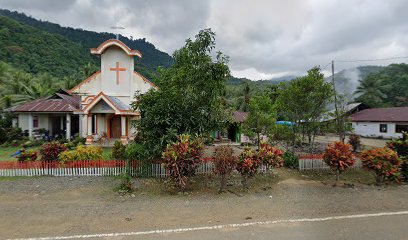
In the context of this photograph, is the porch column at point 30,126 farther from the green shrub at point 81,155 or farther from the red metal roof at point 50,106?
the green shrub at point 81,155

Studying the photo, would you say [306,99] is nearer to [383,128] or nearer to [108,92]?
[108,92]

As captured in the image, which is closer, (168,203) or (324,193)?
(168,203)

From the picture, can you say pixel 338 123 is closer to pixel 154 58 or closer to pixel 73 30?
pixel 154 58

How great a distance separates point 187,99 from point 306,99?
6811 millimetres

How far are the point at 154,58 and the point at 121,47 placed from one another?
7157 centimetres

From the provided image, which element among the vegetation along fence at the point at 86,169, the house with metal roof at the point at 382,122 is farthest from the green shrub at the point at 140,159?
the house with metal roof at the point at 382,122

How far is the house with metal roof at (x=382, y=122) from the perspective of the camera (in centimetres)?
2837

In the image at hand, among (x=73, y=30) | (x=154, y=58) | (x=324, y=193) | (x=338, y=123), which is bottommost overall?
(x=324, y=193)

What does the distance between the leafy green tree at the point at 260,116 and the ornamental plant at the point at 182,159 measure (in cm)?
618

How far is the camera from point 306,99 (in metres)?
12.1

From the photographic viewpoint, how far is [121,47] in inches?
714

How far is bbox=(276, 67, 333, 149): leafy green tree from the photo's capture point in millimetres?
11727

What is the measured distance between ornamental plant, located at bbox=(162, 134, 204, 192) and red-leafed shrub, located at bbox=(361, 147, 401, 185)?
7.43 m

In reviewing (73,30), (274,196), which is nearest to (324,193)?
(274,196)
